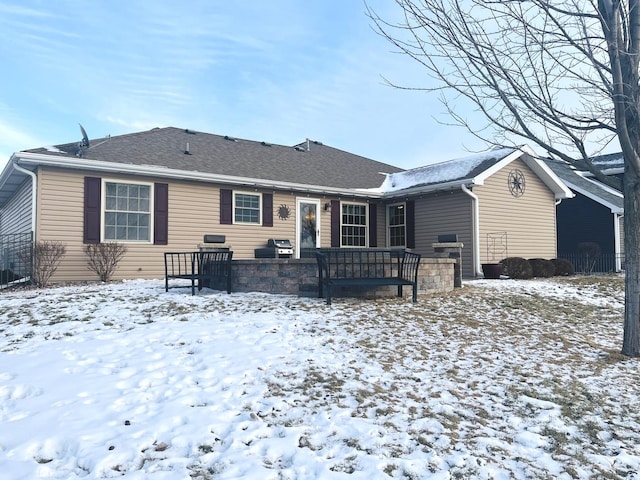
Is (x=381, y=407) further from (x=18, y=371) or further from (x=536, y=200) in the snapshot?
(x=536, y=200)

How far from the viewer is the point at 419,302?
7.03 m

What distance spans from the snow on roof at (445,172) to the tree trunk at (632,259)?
7.42 metres

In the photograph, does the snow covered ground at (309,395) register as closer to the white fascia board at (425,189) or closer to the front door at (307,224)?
the white fascia board at (425,189)

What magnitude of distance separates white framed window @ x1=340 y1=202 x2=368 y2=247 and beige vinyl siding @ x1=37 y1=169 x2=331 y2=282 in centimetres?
68

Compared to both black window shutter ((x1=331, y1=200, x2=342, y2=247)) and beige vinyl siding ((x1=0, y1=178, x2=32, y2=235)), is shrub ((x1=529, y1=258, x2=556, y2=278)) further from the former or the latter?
beige vinyl siding ((x1=0, y1=178, x2=32, y2=235))

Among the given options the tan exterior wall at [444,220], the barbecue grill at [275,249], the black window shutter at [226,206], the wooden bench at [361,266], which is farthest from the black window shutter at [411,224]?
the wooden bench at [361,266]

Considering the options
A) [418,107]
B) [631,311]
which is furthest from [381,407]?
[418,107]

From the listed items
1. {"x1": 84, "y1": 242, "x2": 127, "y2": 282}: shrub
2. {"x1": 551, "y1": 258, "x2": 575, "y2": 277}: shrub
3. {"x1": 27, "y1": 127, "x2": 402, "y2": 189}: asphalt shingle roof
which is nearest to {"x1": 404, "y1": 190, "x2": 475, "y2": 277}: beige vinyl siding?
{"x1": 27, "y1": 127, "x2": 402, "y2": 189}: asphalt shingle roof

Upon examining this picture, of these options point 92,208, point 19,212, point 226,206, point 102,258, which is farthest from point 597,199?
point 19,212

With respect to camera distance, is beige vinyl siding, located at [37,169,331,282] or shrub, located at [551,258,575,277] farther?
shrub, located at [551,258,575,277]

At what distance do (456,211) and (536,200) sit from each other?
3827 millimetres

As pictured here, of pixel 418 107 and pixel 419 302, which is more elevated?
pixel 418 107

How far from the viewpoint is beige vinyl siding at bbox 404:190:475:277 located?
12.6m

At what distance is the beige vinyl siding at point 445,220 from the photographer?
12.6m
